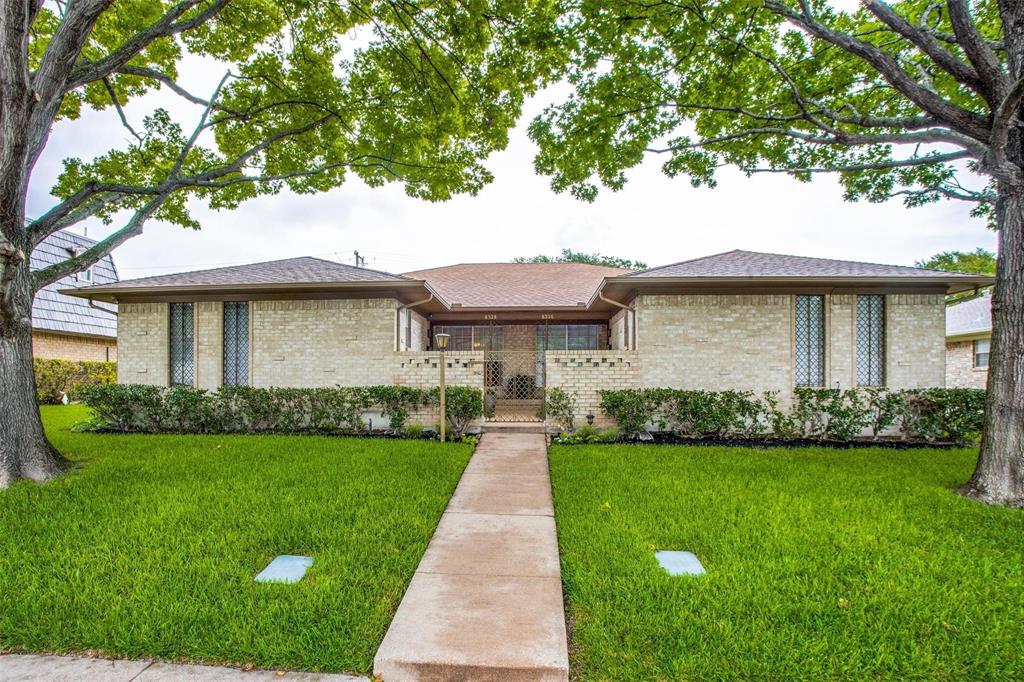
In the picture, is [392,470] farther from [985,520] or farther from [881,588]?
[985,520]

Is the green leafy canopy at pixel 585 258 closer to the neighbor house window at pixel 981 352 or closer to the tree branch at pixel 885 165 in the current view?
the neighbor house window at pixel 981 352

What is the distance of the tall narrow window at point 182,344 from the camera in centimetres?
1045

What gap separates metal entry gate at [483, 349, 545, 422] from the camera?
1034cm

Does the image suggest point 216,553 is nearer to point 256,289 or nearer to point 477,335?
point 256,289

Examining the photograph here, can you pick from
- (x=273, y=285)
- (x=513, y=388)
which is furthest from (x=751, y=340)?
(x=273, y=285)

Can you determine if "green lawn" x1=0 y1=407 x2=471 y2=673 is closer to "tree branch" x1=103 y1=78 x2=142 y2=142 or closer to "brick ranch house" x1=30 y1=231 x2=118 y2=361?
"tree branch" x1=103 y1=78 x2=142 y2=142

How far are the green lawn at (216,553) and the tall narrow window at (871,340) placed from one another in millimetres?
8912

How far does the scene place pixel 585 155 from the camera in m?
7.89

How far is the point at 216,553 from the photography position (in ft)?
11.8

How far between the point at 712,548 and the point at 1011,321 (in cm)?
496

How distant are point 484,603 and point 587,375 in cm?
645

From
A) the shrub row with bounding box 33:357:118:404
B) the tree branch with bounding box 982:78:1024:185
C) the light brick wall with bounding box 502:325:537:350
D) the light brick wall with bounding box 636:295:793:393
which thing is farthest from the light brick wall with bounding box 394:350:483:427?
the shrub row with bounding box 33:357:118:404

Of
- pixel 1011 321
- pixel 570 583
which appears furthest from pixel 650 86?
pixel 570 583

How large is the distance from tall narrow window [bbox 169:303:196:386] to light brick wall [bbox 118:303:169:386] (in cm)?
14
